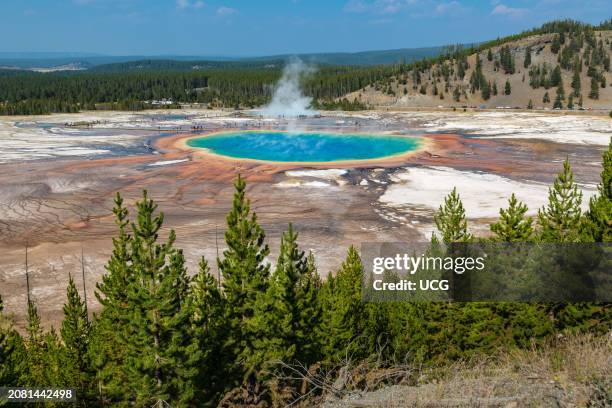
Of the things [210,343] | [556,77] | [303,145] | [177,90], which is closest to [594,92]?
[556,77]

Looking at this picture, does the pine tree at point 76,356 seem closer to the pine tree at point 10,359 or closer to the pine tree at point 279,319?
the pine tree at point 10,359

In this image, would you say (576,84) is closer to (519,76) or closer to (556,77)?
(556,77)

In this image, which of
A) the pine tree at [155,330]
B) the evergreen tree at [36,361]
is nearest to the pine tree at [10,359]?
the evergreen tree at [36,361]

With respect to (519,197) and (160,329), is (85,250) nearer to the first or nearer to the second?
(160,329)

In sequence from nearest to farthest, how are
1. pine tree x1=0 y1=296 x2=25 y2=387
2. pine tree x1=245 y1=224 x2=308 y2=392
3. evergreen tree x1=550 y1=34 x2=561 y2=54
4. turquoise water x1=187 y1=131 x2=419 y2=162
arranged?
pine tree x1=0 y1=296 x2=25 y2=387 < pine tree x1=245 y1=224 x2=308 y2=392 < turquoise water x1=187 y1=131 x2=419 y2=162 < evergreen tree x1=550 y1=34 x2=561 y2=54

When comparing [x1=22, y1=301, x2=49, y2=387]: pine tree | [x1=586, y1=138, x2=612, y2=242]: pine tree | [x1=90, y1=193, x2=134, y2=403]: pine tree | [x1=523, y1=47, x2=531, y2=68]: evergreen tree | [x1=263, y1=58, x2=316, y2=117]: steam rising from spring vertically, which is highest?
[x1=523, y1=47, x2=531, y2=68]: evergreen tree

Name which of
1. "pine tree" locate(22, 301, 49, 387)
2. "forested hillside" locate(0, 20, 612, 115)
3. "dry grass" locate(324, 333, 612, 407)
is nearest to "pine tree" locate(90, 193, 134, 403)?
"pine tree" locate(22, 301, 49, 387)

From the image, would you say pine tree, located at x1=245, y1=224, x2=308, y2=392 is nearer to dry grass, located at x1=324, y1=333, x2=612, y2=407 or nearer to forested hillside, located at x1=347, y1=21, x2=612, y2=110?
dry grass, located at x1=324, y1=333, x2=612, y2=407

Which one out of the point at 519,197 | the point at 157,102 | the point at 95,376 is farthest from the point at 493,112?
the point at 95,376

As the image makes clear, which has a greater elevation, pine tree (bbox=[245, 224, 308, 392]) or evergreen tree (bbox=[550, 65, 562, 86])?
evergreen tree (bbox=[550, 65, 562, 86])
